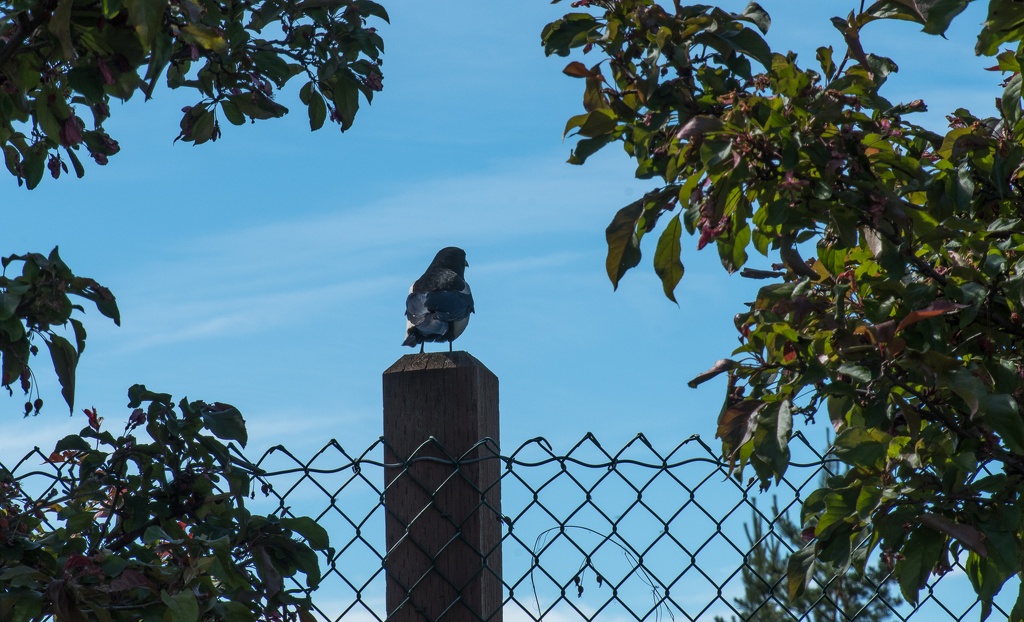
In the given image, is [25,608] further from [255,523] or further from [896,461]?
[896,461]

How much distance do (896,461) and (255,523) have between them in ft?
3.84

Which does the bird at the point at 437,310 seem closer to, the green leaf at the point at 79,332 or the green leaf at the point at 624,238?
the green leaf at the point at 79,332

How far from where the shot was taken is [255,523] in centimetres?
201

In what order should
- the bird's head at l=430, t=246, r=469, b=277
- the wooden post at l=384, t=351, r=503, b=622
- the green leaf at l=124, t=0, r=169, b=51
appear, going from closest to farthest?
the green leaf at l=124, t=0, r=169, b=51 → the wooden post at l=384, t=351, r=503, b=622 → the bird's head at l=430, t=246, r=469, b=277

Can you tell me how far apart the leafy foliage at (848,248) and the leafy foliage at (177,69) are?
0.82 m

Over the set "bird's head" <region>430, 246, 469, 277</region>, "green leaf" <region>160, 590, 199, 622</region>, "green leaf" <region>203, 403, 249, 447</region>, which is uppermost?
"bird's head" <region>430, 246, 469, 277</region>

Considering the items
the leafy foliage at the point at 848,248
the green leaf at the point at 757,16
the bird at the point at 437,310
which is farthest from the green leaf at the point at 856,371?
the bird at the point at 437,310

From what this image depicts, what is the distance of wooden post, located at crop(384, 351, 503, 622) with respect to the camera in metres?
2.40

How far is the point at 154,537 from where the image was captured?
1.89m

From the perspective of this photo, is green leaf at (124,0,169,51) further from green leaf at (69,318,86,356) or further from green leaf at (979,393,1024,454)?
green leaf at (979,393,1024,454)

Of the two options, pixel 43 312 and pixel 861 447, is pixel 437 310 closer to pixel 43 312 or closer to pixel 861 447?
pixel 43 312

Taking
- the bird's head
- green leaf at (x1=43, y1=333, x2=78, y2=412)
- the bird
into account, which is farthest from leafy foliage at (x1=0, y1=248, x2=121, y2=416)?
the bird's head

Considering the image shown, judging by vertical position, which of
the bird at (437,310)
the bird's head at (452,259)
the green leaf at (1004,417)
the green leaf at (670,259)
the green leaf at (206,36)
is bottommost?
the green leaf at (1004,417)

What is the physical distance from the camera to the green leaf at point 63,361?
2.07 m
